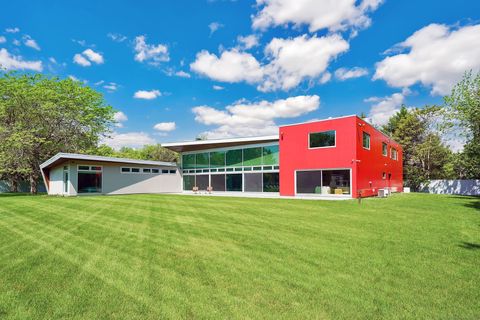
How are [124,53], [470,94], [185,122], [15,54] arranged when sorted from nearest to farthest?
[470,94]
[124,53]
[15,54]
[185,122]

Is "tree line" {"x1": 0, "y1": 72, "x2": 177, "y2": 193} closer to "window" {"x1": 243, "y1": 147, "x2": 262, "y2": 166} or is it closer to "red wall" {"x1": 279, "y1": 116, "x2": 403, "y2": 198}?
"window" {"x1": 243, "y1": 147, "x2": 262, "y2": 166}

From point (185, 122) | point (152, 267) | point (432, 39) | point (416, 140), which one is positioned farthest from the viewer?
point (185, 122)

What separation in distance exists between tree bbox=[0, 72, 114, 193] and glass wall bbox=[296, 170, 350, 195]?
75.4 ft

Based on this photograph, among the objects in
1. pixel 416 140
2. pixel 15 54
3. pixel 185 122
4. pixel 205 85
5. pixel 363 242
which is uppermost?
pixel 15 54

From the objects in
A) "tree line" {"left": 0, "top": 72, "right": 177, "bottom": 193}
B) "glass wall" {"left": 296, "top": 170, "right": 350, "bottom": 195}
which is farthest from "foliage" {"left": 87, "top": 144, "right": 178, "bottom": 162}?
"glass wall" {"left": 296, "top": 170, "right": 350, "bottom": 195}

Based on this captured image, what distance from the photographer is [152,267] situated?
13.9 ft

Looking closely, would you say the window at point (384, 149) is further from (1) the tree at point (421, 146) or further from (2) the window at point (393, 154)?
(1) the tree at point (421, 146)

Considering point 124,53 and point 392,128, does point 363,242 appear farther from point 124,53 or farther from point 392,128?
point 392,128

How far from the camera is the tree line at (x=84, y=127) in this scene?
65.5 ft

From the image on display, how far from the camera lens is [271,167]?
21.9 m

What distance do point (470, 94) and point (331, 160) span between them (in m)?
10.8

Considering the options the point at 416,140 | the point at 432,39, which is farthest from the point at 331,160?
the point at 416,140

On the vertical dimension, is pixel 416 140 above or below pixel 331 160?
above

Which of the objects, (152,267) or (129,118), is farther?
(129,118)
